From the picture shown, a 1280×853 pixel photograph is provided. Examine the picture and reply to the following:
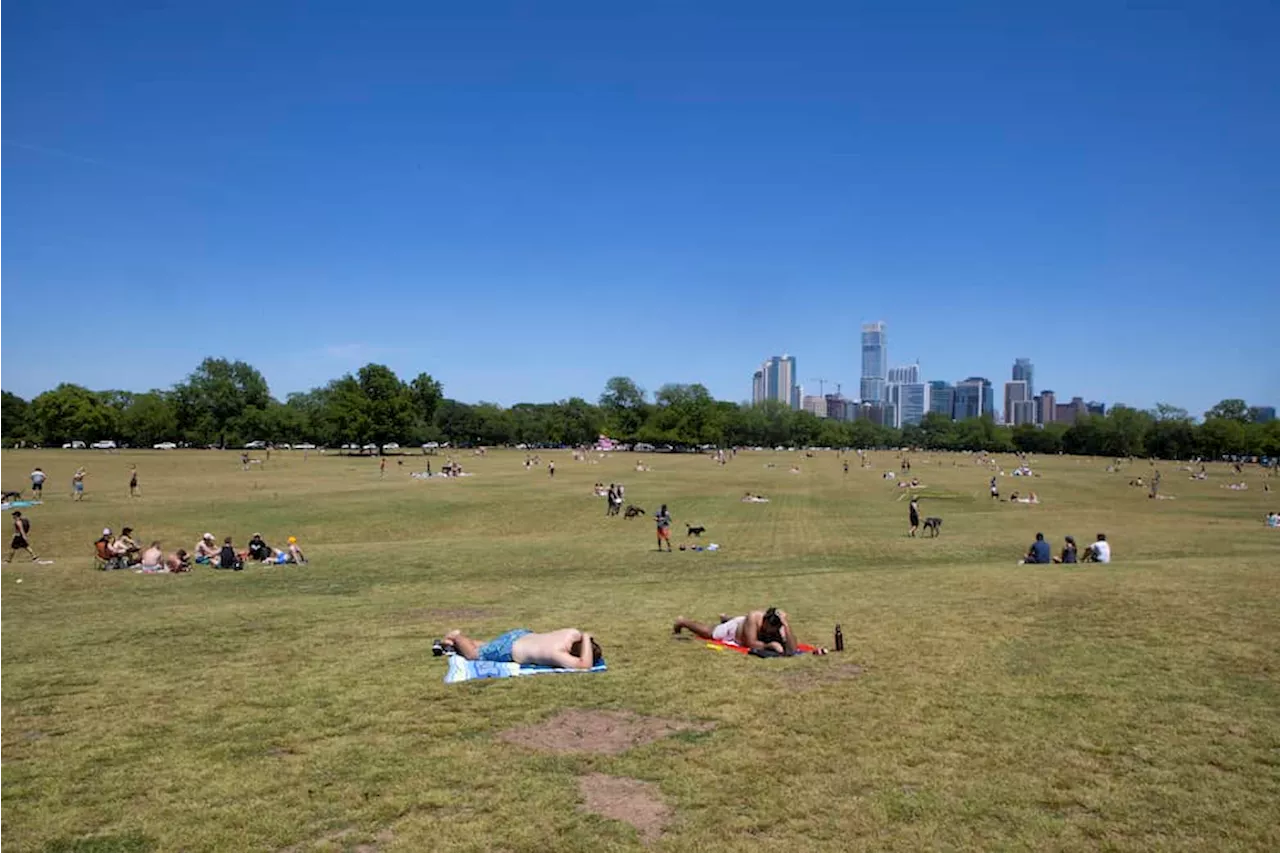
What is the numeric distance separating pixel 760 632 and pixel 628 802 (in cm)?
600

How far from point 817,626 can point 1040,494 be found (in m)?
59.1

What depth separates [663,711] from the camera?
9719 millimetres

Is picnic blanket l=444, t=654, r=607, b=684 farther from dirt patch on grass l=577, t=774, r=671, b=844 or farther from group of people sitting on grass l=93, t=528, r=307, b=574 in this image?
group of people sitting on grass l=93, t=528, r=307, b=574

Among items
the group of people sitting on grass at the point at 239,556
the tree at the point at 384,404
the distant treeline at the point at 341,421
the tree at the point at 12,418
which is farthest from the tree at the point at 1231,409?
the tree at the point at 12,418

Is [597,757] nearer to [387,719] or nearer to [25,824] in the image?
[387,719]

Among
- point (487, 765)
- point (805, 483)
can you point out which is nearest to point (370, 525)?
point (487, 765)

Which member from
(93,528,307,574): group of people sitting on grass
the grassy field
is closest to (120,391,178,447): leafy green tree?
(93,528,307,574): group of people sitting on grass

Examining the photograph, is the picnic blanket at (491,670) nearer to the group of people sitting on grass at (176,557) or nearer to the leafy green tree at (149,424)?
the group of people sitting on grass at (176,557)

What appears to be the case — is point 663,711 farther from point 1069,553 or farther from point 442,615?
point 1069,553

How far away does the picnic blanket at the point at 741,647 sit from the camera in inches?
502

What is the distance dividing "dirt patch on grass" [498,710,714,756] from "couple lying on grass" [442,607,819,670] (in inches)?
77.2

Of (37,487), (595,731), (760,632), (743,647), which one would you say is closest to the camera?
(595,731)

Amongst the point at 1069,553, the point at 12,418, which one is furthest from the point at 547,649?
the point at 12,418

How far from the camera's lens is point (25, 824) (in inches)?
263
